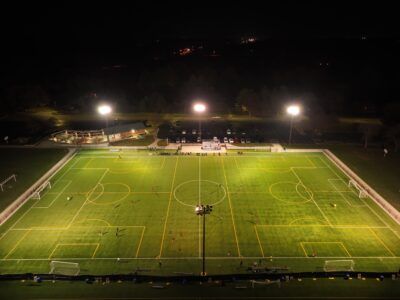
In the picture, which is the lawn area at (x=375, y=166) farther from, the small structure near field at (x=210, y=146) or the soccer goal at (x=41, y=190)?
Result: the soccer goal at (x=41, y=190)

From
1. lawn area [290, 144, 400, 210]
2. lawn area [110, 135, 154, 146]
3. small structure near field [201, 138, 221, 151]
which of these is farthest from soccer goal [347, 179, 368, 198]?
lawn area [110, 135, 154, 146]

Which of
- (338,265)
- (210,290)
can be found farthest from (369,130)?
(210,290)

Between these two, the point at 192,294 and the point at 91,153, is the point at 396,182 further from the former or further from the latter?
the point at 91,153

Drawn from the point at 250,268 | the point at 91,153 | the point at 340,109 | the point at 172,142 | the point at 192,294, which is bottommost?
the point at 192,294

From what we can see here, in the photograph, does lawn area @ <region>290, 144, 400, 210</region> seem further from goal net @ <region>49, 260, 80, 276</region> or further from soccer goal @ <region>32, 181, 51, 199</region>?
soccer goal @ <region>32, 181, 51, 199</region>

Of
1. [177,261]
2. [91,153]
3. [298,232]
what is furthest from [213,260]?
[91,153]

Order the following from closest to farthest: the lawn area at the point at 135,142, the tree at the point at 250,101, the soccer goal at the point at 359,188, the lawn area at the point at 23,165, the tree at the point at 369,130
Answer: the soccer goal at the point at 359,188 → the lawn area at the point at 23,165 → the lawn area at the point at 135,142 → the tree at the point at 369,130 → the tree at the point at 250,101

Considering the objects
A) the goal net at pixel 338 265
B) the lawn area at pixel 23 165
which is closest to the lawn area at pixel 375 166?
the goal net at pixel 338 265
